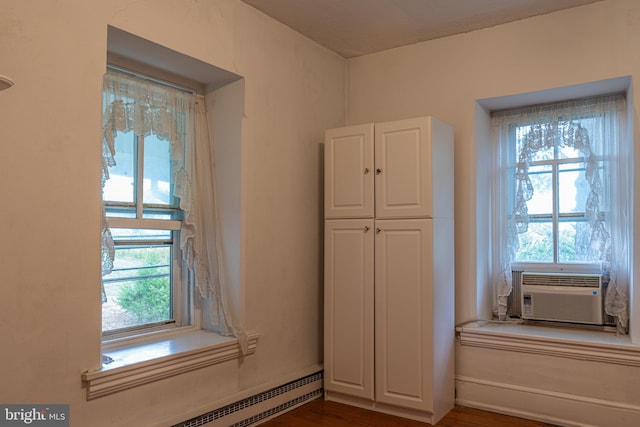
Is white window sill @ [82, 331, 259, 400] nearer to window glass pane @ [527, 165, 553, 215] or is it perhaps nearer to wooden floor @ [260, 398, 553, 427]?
wooden floor @ [260, 398, 553, 427]

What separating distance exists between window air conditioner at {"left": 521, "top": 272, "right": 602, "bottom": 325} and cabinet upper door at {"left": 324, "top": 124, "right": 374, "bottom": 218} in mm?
1269

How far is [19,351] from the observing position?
1935mm

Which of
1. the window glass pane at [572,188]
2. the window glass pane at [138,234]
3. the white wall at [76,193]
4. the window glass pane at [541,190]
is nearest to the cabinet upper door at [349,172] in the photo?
the white wall at [76,193]

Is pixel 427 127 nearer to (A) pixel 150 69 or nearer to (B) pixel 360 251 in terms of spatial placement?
(B) pixel 360 251

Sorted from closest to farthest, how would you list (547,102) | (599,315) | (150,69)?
(150,69) → (599,315) → (547,102)

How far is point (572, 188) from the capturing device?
343 centimetres

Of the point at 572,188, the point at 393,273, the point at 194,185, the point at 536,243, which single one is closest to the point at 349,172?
the point at 393,273

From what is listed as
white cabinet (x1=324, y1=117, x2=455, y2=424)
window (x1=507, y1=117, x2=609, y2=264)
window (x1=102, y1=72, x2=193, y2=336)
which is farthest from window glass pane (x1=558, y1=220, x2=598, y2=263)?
window (x1=102, y1=72, x2=193, y2=336)

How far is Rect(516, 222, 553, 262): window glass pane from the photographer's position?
3500 mm

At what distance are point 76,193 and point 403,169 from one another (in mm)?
1886

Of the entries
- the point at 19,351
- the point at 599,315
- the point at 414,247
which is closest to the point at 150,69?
the point at 19,351

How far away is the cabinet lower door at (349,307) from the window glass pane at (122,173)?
1.34m

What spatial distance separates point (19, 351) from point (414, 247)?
84.6 inches

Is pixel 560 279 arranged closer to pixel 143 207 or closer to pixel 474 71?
pixel 474 71
